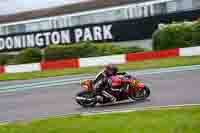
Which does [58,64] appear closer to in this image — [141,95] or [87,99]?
[87,99]

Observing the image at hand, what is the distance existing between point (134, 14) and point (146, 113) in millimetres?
19863

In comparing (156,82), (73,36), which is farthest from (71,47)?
(156,82)

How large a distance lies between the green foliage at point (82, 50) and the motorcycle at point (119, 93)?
48.3 ft

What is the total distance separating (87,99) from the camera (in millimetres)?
14477

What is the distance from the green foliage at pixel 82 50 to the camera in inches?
1162

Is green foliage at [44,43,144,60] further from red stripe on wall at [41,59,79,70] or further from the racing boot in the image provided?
the racing boot

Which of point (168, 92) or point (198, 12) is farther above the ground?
point (198, 12)

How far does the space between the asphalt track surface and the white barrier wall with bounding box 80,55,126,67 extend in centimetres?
670

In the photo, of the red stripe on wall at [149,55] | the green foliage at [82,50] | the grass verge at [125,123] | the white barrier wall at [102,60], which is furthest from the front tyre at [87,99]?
the green foliage at [82,50]

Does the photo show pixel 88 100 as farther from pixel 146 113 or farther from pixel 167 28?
pixel 167 28

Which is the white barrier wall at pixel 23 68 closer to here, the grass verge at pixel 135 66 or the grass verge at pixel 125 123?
the grass verge at pixel 135 66

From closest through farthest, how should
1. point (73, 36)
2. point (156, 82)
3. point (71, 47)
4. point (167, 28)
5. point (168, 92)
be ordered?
point (168, 92) < point (156, 82) < point (167, 28) < point (71, 47) < point (73, 36)

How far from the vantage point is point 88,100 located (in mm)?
14484

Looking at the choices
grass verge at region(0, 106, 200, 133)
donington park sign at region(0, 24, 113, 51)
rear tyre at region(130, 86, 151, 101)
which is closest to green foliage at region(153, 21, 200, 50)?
donington park sign at region(0, 24, 113, 51)
